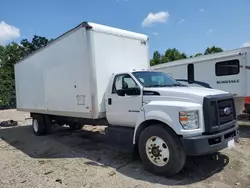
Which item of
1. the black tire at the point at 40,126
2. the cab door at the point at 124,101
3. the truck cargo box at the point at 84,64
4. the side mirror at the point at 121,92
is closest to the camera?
the cab door at the point at 124,101

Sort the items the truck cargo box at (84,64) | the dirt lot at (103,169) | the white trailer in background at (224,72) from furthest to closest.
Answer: the white trailer in background at (224,72)
the truck cargo box at (84,64)
the dirt lot at (103,169)

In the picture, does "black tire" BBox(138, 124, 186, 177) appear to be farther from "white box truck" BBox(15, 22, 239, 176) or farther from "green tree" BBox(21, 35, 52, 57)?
"green tree" BBox(21, 35, 52, 57)

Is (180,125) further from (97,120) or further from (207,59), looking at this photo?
(207,59)

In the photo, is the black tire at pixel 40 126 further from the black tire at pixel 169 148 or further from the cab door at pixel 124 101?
the black tire at pixel 169 148

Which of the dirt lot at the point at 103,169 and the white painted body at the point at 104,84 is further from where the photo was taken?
the white painted body at the point at 104,84

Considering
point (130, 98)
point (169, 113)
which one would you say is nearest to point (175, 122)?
point (169, 113)

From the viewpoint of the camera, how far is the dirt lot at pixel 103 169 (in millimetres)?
4543

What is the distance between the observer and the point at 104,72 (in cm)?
638

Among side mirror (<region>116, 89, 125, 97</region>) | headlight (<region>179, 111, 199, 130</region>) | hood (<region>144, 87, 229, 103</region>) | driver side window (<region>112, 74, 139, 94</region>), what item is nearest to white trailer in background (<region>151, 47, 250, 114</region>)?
driver side window (<region>112, 74, 139, 94</region>)

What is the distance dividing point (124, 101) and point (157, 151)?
1554 millimetres

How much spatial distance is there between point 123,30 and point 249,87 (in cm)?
550

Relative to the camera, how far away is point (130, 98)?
566 cm

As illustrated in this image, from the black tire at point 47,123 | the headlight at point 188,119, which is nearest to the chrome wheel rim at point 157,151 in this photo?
the headlight at point 188,119

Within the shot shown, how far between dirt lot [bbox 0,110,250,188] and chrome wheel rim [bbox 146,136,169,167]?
1.04 ft
